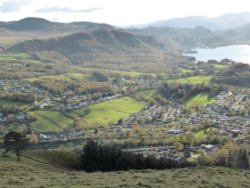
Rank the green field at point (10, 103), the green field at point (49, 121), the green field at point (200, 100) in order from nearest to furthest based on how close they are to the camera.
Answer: the green field at point (49, 121) → the green field at point (10, 103) → the green field at point (200, 100)

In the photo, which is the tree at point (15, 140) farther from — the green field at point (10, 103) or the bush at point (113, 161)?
the green field at point (10, 103)

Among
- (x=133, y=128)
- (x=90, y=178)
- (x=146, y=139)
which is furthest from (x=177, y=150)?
(x=90, y=178)

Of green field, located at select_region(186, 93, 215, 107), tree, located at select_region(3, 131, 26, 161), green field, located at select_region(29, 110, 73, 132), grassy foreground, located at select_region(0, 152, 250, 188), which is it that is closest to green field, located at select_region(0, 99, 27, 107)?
green field, located at select_region(29, 110, 73, 132)

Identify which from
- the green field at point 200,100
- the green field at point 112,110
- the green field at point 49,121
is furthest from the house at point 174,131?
the green field at point 200,100

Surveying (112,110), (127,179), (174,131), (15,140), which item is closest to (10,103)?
(112,110)

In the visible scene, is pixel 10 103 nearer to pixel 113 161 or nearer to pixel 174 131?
pixel 174 131

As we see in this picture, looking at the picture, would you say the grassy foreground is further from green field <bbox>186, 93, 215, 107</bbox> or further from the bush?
green field <bbox>186, 93, 215, 107</bbox>
